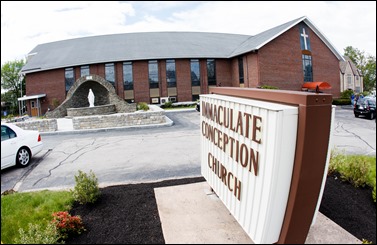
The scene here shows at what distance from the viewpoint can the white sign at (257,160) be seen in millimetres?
2600

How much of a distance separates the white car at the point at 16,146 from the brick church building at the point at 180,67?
25.2 metres

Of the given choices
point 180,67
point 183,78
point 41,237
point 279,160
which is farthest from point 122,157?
point 180,67

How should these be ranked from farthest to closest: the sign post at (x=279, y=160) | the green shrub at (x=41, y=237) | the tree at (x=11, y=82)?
the tree at (x=11, y=82), the green shrub at (x=41, y=237), the sign post at (x=279, y=160)

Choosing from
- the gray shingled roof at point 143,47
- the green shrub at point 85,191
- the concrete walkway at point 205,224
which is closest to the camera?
the concrete walkway at point 205,224

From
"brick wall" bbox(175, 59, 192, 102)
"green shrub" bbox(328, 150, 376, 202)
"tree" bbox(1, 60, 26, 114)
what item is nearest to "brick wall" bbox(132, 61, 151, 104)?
"brick wall" bbox(175, 59, 192, 102)

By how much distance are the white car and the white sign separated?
21.7ft

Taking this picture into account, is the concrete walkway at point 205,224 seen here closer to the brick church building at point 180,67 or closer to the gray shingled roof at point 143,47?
the gray shingled roof at point 143,47

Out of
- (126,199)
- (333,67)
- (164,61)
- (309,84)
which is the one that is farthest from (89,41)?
(126,199)

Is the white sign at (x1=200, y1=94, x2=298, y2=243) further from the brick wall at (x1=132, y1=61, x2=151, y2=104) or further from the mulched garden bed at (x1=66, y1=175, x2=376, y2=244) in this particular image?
the brick wall at (x1=132, y1=61, x2=151, y2=104)

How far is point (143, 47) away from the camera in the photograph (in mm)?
36062

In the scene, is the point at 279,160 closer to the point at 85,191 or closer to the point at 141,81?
the point at 85,191

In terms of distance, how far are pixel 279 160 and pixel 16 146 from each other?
26.3ft

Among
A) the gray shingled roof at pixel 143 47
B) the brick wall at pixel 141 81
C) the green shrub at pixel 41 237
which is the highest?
the gray shingled roof at pixel 143 47

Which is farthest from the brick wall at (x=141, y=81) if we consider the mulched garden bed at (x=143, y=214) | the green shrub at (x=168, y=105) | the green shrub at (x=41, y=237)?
the green shrub at (x=41, y=237)
